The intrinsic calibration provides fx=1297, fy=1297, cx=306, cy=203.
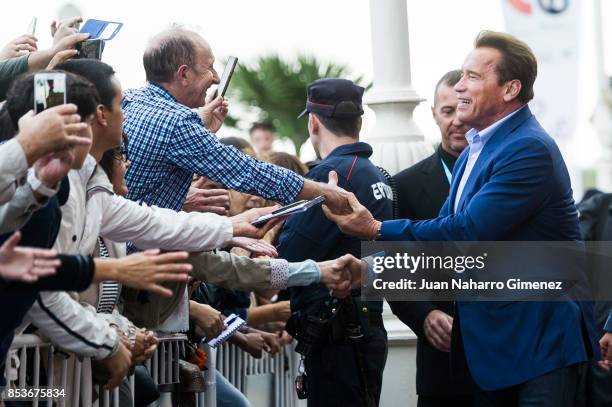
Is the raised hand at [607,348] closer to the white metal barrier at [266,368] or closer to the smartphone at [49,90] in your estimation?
the white metal barrier at [266,368]

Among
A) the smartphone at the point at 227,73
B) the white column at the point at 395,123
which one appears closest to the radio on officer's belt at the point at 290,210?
the smartphone at the point at 227,73

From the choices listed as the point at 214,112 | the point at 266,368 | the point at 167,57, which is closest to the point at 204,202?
the point at 214,112

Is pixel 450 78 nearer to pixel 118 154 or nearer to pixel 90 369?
pixel 118 154

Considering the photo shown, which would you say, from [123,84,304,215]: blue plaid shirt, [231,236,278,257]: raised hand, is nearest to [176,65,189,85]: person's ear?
[123,84,304,215]: blue plaid shirt

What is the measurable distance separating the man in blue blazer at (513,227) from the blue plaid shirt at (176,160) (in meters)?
0.80

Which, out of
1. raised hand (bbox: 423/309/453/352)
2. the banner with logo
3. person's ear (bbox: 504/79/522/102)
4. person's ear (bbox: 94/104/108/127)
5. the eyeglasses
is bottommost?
raised hand (bbox: 423/309/453/352)

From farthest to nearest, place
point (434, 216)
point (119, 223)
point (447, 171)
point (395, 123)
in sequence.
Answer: point (395, 123) < point (447, 171) < point (434, 216) < point (119, 223)

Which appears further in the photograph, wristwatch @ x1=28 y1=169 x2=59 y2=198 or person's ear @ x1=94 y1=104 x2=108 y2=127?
person's ear @ x1=94 y1=104 x2=108 y2=127

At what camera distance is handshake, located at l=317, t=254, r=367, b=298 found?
6.19 metres

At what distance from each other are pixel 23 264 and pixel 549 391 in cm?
229

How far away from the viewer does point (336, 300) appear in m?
6.47

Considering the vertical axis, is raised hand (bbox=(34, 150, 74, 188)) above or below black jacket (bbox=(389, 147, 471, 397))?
above

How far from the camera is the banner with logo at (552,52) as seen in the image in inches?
572

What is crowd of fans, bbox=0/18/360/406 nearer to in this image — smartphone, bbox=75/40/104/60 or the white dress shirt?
smartphone, bbox=75/40/104/60
